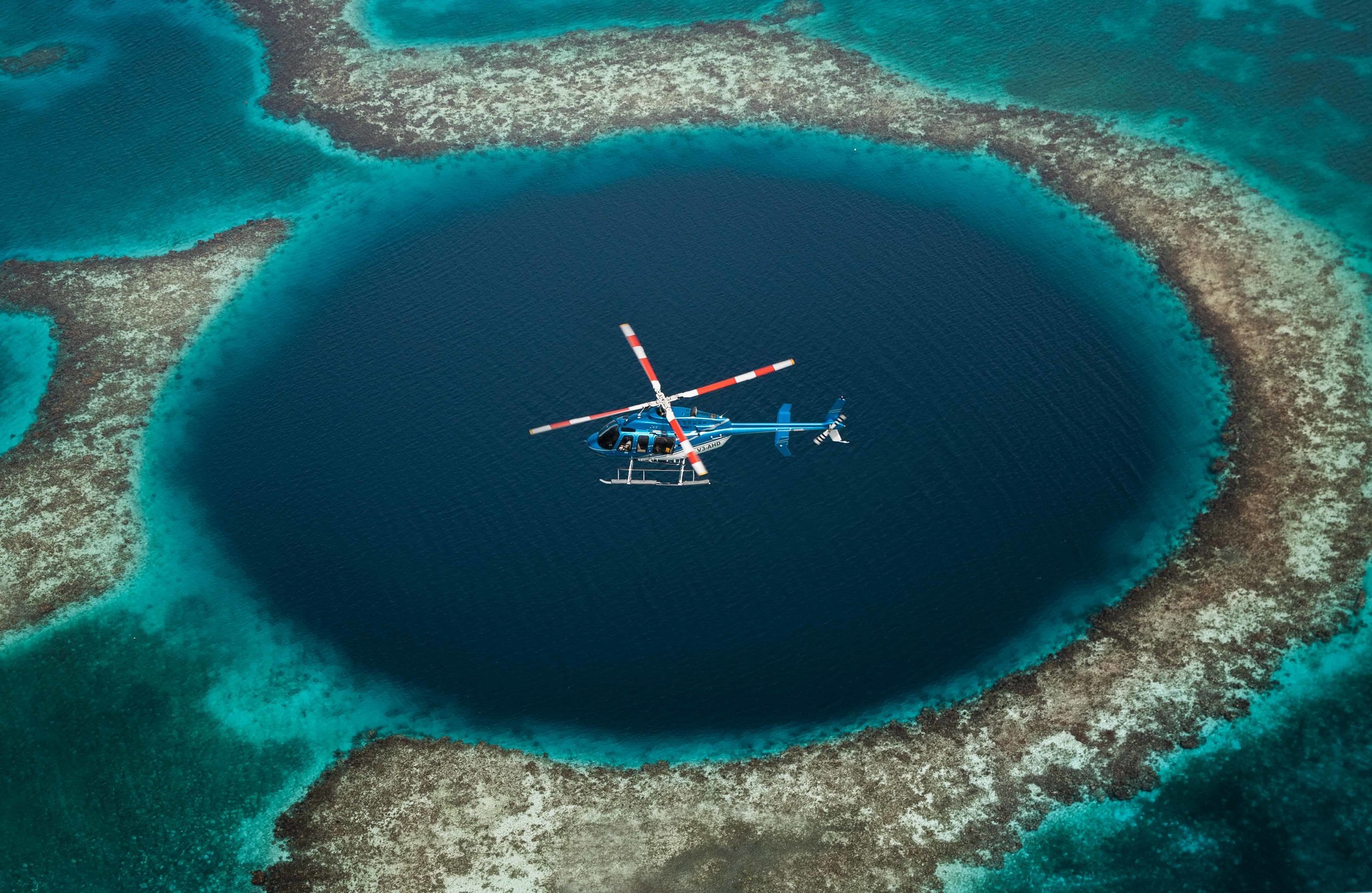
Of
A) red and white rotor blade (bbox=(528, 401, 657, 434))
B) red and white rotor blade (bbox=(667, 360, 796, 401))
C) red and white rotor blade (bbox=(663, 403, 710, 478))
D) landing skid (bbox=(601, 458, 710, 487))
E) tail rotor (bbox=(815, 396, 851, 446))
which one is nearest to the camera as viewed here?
red and white rotor blade (bbox=(663, 403, 710, 478))

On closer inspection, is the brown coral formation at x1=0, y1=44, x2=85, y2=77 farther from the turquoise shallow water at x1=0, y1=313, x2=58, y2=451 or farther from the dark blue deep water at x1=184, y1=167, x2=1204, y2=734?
the dark blue deep water at x1=184, y1=167, x2=1204, y2=734

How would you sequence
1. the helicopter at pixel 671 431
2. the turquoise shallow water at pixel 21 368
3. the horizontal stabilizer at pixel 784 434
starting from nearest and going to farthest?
the helicopter at pixel 671 431 < the horizontal stabilizer at pixel 784 434 < the turquoise shallow water at pixel 21 368

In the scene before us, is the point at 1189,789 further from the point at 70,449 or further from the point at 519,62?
the point at 519,62

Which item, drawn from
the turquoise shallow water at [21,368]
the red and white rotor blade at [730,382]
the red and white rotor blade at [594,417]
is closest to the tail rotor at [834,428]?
the red and white rotor blade at [730,382]

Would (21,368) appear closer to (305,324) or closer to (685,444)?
(305,324)

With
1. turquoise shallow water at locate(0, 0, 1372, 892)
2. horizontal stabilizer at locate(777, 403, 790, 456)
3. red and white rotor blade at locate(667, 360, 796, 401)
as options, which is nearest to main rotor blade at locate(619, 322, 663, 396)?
red and white rotor blade at locate(667, 360, 796, 401)

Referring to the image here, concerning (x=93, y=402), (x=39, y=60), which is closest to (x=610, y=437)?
(x=93, y=402)

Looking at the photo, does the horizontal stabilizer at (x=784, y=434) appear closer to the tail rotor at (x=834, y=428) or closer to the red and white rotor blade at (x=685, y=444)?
the tail rotor at (x=834, y=428)
